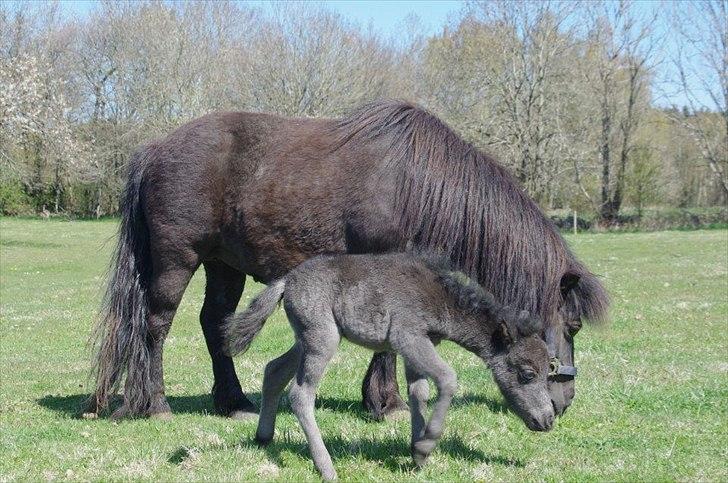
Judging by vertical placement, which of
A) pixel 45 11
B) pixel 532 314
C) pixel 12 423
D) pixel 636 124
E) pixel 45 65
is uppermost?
pixel 45 11

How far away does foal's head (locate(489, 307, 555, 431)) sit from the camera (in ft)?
18.0

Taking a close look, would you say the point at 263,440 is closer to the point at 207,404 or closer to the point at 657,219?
the point at 207,404

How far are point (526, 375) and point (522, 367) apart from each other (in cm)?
6

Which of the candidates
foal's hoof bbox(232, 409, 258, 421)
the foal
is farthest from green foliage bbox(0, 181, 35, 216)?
the foal

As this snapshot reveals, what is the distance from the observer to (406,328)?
17.5 ft

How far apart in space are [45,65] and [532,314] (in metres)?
47.7

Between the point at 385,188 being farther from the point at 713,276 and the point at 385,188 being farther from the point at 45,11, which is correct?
the point at 45,11

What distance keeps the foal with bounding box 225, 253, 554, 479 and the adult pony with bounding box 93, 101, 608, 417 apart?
0.64 m

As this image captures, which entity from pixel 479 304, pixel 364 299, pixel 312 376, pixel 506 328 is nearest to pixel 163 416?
pixel 312 376

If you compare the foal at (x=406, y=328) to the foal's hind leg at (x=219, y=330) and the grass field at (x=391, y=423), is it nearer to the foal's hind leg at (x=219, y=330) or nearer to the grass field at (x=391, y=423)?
the grass field at (x=391, y=423)

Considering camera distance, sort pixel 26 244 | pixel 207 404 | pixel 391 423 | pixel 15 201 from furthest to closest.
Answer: pixel 15 201, pixel 26 244, pixel 207 404, pixel 391 423

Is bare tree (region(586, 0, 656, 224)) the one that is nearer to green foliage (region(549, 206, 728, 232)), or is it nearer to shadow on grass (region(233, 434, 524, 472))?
green foliage (region(549, 206, 728, 232))

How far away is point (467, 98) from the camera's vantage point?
44625 mm

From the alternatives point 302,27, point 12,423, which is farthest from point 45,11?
point 12,423
